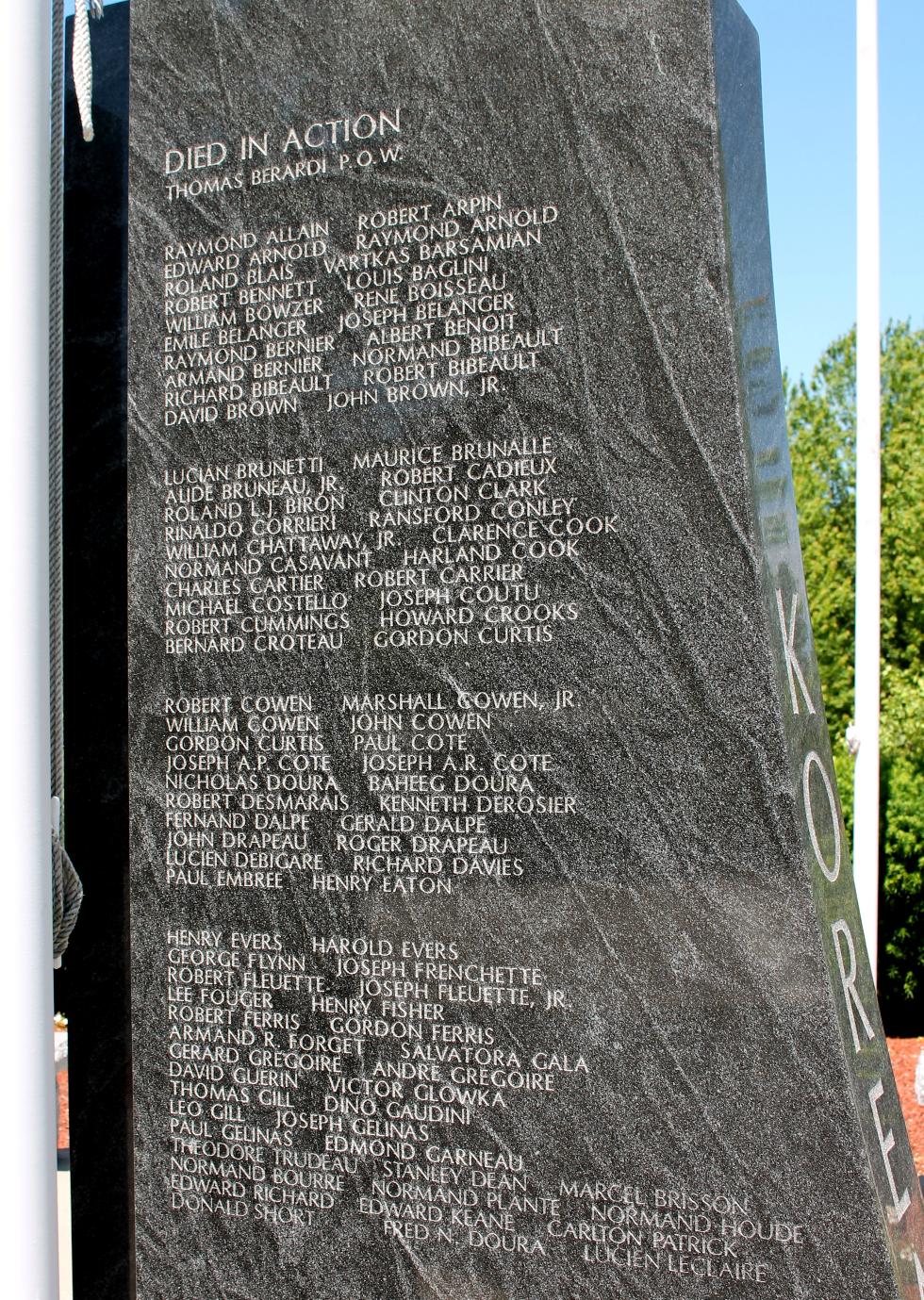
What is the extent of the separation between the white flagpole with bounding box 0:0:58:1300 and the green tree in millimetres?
12732

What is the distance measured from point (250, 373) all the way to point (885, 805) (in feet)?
41.1

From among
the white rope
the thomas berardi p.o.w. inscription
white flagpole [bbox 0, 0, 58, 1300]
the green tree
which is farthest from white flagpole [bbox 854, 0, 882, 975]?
white flagpole [bbox 0, 0, 58, 1300]

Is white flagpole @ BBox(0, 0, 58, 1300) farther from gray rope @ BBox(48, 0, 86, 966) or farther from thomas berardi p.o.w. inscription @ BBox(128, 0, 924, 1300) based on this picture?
thomas berardi p.o.w. inscription @ BBox(128, 0, 924, 1300)

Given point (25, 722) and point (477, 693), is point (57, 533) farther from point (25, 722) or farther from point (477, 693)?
point (477, 693)

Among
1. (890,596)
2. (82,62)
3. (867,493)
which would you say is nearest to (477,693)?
(82,62)

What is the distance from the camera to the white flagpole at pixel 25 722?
104 inches

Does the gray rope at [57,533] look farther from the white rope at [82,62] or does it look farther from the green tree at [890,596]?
the green tree at [890,596]

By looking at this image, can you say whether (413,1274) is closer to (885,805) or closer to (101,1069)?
(101,1069)

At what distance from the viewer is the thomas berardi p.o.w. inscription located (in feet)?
10.2

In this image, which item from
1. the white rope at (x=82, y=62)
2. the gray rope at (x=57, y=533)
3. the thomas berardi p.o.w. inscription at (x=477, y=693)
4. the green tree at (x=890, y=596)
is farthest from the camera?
the green tree at (x=890, y=596)

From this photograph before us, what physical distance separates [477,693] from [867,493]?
7548 mm

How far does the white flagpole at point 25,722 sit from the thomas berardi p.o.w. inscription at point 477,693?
99cm

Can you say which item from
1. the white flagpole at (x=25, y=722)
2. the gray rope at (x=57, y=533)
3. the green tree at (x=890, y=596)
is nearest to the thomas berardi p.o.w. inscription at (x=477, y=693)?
the gray rope at (x=57, y=533)

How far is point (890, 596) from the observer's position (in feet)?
71.2
